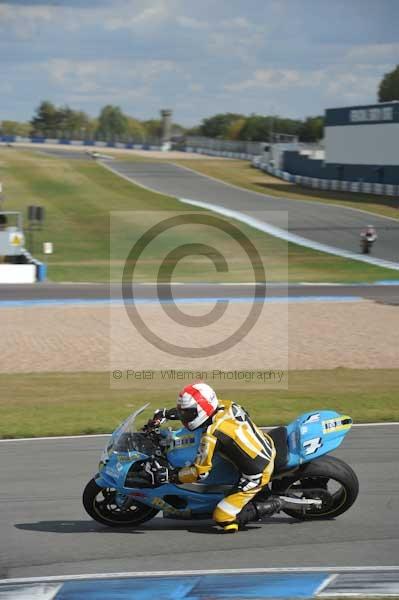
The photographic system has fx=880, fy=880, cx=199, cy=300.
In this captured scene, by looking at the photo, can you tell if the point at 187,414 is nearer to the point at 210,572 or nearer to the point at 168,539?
the point at 168,539

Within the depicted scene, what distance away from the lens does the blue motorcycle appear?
827 centimetres

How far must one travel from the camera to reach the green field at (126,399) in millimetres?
13406

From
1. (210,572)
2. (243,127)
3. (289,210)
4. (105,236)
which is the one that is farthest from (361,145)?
(243,127)

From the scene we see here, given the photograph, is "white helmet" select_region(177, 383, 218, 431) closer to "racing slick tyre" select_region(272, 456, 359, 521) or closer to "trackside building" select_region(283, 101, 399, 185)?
"racing slick tyre" select_region(272, 456, 359, 521)

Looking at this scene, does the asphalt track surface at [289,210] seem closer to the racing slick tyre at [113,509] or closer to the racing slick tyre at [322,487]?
the racing slick tyre at [322,487]

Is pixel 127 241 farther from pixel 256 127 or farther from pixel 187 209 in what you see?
pixel 256 127

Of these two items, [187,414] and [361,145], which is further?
[361,145]

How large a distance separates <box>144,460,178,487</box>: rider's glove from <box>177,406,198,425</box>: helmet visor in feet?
1.70

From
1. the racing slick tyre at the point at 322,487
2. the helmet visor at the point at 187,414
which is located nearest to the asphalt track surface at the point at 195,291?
the racing slick tyre at the point at 322,487

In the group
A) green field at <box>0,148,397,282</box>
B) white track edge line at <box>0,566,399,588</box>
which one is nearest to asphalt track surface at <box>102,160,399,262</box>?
green field at <box>0,148,397,282</box>

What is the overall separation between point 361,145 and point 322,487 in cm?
6423

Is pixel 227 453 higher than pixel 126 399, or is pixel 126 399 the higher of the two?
pixel 227 453

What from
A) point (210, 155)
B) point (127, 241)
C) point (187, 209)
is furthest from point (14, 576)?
point (210, 155)

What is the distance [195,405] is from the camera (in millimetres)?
8008
